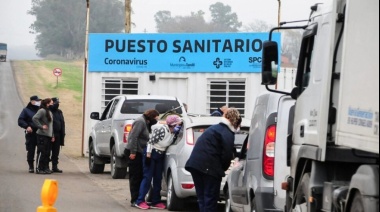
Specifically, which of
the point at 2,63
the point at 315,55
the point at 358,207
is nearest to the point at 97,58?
the point at 315,55

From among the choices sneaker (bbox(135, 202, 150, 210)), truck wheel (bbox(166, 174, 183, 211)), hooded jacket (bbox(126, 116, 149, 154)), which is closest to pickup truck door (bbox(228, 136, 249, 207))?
truck wheel (bbox(166, 174, 183, 211))

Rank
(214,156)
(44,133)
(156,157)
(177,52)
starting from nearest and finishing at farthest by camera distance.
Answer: (214,156) → (156,157) → (44,133) → (177,52)

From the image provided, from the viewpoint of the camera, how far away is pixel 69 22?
177625mm

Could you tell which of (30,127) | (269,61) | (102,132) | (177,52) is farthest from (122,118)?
(269,61)

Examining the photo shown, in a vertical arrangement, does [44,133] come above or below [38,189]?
above

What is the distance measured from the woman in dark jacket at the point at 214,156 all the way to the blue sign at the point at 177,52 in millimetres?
17539

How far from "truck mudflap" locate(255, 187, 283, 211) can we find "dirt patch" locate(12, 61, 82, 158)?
22.8 metres

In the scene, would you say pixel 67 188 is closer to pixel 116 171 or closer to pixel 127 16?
pixel 116 171

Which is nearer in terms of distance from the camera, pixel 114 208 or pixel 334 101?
pixel 334 101

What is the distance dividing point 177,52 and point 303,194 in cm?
2133

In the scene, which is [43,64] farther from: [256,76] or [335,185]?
[335,185]

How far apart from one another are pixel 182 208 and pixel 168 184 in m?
0.47

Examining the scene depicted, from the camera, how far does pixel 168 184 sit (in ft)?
59.5

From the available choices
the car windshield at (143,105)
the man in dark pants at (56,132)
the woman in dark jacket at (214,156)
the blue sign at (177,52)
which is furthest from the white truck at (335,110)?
the blue sign at (177,52)
